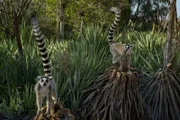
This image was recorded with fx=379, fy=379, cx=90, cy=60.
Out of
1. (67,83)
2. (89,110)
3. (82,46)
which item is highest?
(82,46)

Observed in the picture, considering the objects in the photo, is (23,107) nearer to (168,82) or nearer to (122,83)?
(122,83)

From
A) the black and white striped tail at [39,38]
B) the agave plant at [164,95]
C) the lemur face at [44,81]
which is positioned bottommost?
the agave plant at [164,95]

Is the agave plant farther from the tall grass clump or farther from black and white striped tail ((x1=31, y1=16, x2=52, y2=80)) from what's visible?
black and white striped tail ((x1=31, y1=16, x2=52, y2=80))

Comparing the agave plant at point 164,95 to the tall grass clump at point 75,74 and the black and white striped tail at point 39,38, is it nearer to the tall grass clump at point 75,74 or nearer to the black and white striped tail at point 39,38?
the tall grass clump at point 75,74

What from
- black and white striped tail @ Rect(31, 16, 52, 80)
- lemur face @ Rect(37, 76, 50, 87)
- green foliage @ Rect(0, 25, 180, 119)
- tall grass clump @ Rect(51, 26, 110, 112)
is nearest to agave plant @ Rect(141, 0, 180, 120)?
green foliage @ Rect(0, 25, 180, 119)

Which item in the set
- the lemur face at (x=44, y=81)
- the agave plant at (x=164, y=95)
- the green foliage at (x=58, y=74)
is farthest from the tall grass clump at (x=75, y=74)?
the lemur face at (x=44, y=81)

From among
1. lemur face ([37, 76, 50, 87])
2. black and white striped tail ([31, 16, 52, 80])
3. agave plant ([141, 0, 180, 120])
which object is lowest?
agave plant ([141, 0, 180, 120])

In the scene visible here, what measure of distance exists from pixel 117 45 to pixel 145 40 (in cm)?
477

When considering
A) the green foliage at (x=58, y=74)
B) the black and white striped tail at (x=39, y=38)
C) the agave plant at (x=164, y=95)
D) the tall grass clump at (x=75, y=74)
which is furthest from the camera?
the agave plant at (x=164, y=95)

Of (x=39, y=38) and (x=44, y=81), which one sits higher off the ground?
(x=39, y=38)

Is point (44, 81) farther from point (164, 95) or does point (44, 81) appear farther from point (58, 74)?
point (164, 95)

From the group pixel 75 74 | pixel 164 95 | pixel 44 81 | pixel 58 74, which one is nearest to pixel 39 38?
pixel 44 81

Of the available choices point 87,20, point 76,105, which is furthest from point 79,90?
point 87,20

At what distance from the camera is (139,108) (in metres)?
6.08
